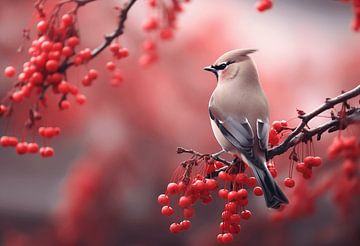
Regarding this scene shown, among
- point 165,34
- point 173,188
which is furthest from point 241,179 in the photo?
point 165,34

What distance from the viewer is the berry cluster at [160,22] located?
2468 mm

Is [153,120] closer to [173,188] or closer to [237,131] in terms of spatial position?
[237,131]

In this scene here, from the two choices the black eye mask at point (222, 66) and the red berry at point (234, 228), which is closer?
the red berry at point (234, 228)

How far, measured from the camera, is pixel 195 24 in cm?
501

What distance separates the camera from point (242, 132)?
208 centimetres

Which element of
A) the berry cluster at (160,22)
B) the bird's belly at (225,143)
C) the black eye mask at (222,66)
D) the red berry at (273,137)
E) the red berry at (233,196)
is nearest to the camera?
the red berry at (233,196)

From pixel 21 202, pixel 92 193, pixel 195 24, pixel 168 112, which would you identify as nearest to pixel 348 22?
pixel 195 24

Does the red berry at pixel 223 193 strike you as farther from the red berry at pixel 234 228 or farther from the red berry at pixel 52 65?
the red berry at pixel 52 65

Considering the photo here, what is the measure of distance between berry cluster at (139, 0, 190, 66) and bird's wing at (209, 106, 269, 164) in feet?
1.48

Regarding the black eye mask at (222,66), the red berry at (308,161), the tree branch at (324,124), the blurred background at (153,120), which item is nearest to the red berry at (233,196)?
the tree branch at (324,124)

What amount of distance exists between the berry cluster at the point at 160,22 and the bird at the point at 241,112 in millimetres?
329

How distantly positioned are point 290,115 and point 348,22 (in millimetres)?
1800

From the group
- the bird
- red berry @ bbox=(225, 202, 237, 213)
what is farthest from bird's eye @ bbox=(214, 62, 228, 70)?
red berry @ bbox=(225, 202, 237, 213)

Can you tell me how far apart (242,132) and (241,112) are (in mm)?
78
